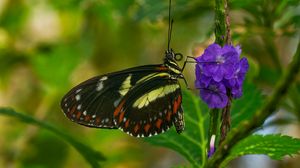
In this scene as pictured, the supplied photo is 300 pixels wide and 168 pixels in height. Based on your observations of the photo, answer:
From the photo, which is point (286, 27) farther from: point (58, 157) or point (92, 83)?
point (58, 157)

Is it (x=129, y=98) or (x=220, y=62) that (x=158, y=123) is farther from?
(x=220, y=62)

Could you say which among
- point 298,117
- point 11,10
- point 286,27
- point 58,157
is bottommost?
point 58,157

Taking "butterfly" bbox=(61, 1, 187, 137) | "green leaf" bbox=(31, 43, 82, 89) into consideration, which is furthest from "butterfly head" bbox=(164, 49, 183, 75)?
"green leaf" bbox=(31, 43, 82, 89)

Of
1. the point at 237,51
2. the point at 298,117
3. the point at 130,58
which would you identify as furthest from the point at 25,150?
the point at 237,51

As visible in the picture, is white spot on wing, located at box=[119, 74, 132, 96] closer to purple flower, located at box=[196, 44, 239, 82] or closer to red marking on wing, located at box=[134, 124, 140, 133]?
red marking on wing, located at box=[134, 124, 140, 133]

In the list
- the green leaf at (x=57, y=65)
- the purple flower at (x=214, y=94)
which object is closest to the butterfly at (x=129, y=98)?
the purple flower at (x=214, y=94)

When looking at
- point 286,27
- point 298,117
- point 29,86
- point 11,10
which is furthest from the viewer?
point 29,86

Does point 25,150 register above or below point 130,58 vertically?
below
